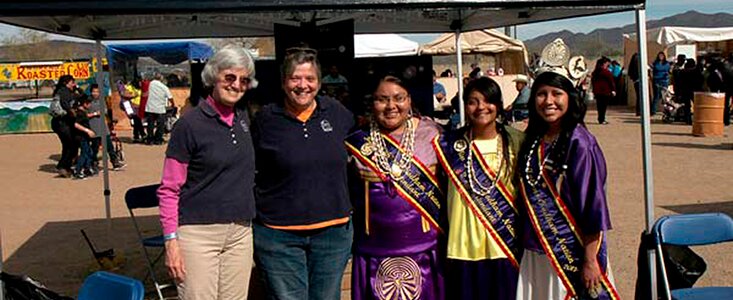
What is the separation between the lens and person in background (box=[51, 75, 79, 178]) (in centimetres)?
1105

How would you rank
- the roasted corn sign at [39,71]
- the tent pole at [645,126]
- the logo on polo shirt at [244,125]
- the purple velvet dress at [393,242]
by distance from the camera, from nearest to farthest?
the logo on polo shirt at [244,125] < the purple velvet dress at [393,242] < the tent pole at [645,126] < the roasted corn sign at [39,71]

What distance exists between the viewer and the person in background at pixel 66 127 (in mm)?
11047

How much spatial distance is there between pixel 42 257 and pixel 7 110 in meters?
14.5

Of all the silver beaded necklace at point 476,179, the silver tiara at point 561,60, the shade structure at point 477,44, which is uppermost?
the shade structure at point 477,44

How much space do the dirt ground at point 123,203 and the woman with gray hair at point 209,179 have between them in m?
2.72

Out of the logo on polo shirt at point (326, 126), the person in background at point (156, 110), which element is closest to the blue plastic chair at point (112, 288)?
the logo on polo shirt at point (326, 126)

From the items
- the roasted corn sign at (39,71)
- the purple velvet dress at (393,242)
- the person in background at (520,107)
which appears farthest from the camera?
the roasted corn sign at (39,71)

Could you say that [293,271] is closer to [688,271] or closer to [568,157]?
[568,157]

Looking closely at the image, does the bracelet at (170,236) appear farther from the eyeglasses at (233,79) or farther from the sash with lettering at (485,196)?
the sash with lettering at (485,196)

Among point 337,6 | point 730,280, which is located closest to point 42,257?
point 337,6

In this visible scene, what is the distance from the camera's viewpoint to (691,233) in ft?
11.9

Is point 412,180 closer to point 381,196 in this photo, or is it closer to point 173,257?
point 381,196

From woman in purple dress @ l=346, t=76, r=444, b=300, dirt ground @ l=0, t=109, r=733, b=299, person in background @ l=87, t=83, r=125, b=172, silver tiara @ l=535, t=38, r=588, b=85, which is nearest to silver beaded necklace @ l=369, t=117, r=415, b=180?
woman in purple dress @ l=346, t=76, r=444, b=300

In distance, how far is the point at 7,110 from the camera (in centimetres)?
1903
